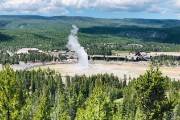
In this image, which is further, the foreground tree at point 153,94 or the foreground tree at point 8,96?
the foreground tree at point 8,96

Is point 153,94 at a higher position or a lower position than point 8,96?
higher

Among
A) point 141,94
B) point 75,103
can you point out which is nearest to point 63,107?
point 75,103

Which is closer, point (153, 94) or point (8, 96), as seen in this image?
point (153, 94)

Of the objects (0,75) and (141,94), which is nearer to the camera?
(141,94)

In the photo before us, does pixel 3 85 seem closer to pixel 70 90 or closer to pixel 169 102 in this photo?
pixel 169 102
